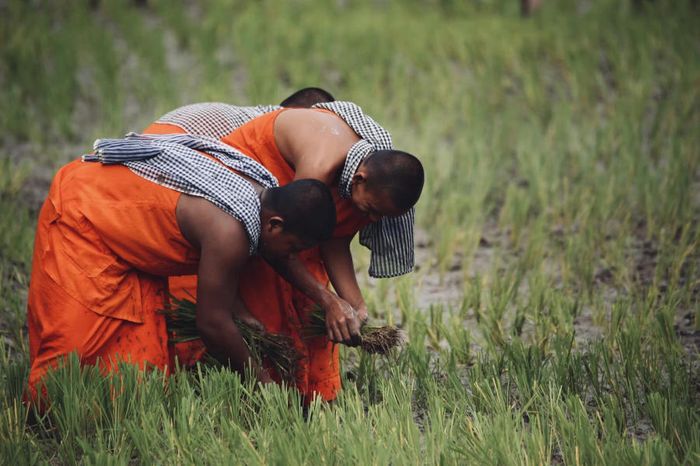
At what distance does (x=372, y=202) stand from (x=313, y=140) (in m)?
0.30

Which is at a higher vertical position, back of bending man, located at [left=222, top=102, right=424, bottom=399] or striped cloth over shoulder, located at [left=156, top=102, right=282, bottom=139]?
striped cloth over shoulder, located at [left=156, top=102, right=282, bottom=139]

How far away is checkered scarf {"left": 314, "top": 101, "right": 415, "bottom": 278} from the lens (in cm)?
309

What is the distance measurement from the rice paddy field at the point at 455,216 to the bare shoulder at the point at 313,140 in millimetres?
736

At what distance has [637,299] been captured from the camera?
3941 mm

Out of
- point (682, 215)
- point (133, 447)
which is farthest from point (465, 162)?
point (133, 447)

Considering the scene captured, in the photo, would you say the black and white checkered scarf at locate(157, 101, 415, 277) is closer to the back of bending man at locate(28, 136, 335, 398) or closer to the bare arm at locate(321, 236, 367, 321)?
the bare arm at locate(321, 236, 367, 321)

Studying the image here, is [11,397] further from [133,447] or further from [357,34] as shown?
[357,34]

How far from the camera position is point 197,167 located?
2.88 m

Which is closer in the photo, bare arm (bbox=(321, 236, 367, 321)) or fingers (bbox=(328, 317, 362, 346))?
A: fingers (bbox=(328, 317, 362, 346))

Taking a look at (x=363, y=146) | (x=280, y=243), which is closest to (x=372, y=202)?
(x=363, y=146)

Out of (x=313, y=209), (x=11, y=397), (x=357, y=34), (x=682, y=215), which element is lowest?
(x=11, y=397)

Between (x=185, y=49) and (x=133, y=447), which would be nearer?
(x=133, y=447)

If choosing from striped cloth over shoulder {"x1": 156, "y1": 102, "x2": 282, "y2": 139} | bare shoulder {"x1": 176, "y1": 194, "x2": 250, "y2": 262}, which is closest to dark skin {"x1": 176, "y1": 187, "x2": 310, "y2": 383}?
bare shoulder {"x1": 176, "y1": 194, "x2": 250, "y2": 262}

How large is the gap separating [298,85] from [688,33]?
11.8 feet
